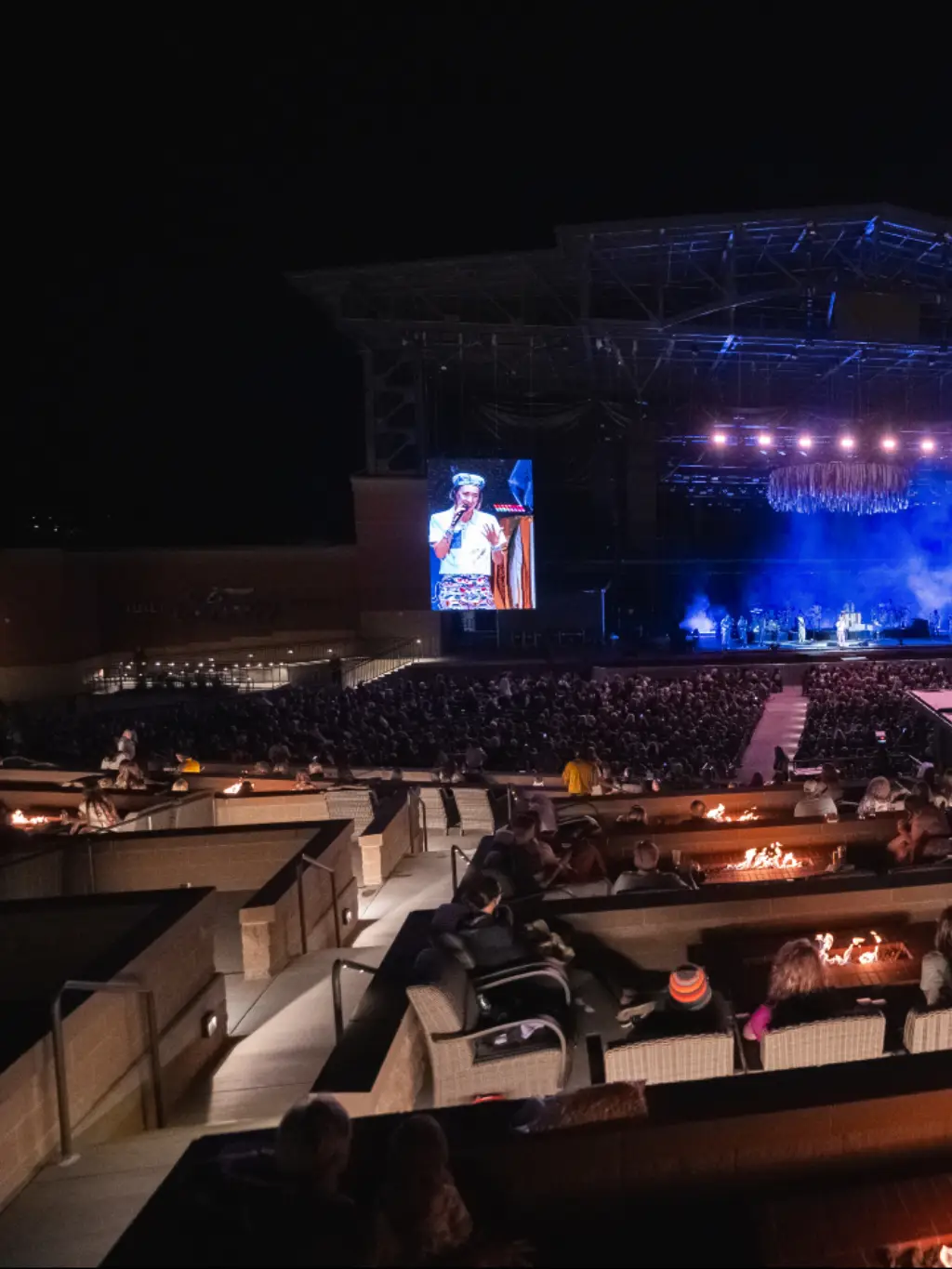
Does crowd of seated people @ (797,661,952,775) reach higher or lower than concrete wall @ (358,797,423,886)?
lower

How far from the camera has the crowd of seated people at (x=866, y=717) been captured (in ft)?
42.4

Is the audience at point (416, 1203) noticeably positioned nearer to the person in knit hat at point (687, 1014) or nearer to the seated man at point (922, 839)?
the person in knit hat at point (687, 1014)

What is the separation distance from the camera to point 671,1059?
125 inches

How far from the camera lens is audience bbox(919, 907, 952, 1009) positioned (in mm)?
3500

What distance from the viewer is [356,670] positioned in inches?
859

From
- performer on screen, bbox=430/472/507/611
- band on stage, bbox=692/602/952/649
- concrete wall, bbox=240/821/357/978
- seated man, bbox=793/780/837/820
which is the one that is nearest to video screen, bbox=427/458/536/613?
performer on screen, bbox=430/472/507/611

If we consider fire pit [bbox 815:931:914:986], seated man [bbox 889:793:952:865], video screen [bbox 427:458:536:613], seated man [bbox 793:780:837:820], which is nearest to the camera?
fire pit [bbox 815:931:914:986]

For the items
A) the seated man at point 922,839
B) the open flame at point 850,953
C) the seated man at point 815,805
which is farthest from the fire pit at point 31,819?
the seated man at point 922,839

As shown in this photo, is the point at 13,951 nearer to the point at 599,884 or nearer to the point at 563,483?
the point at 599,884

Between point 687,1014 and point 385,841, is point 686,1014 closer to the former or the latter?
point 687,1014

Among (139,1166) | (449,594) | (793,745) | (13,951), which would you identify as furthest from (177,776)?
(449,594)

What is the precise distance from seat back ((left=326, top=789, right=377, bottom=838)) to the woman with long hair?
4.73 m

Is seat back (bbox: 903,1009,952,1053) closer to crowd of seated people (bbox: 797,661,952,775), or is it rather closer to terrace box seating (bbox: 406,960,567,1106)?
terrace box seating (bbox: 406,960,567,1106)

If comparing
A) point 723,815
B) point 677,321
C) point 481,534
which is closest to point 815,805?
point 723,815
